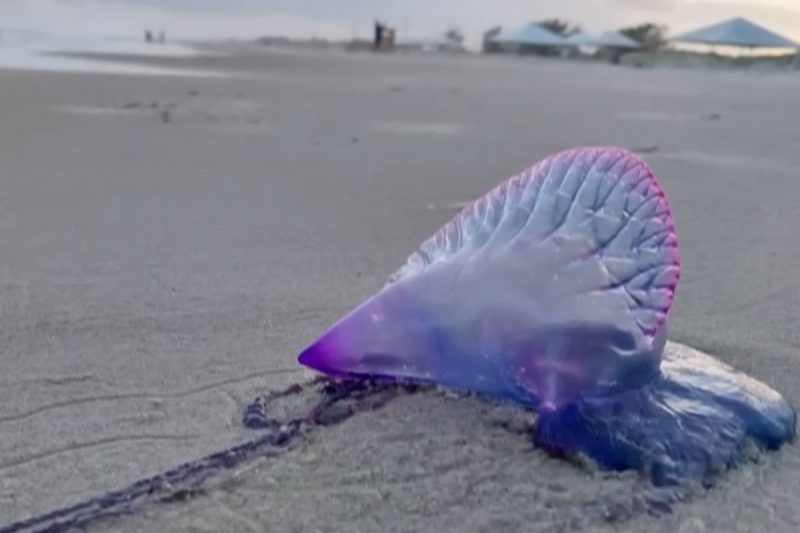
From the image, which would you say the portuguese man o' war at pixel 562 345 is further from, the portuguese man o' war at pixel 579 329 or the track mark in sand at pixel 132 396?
the track mark in sand at pixel 132 396

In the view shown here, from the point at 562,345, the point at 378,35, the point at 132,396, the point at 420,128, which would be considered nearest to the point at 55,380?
the point at 132,396

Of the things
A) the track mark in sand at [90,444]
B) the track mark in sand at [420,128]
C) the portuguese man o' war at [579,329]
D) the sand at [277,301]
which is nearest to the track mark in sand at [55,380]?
the sand at [277,301]

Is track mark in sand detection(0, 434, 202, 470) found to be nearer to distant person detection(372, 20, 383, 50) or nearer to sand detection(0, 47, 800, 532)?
sand detection(0, 47, 800, 532)

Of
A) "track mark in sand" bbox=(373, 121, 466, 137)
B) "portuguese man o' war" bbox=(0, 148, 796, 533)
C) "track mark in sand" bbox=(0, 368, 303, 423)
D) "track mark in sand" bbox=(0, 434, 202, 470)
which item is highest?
"portuguese man o' war" bbox=(0, 148, 796, 533)

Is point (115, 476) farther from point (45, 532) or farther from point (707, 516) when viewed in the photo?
point (707, 516)

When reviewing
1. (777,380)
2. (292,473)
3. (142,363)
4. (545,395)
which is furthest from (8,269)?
(777,380)

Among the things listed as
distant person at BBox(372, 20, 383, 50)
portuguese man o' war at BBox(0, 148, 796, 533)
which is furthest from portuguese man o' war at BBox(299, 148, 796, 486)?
distant person at BBox(372, 20, 383, 50)
